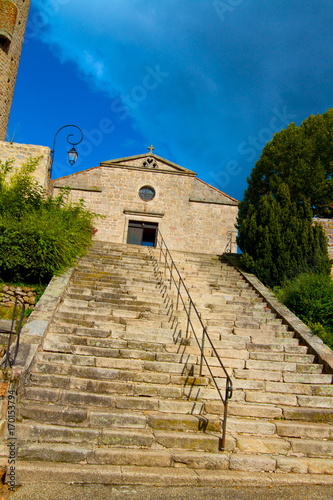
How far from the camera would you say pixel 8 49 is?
1513 centimetres

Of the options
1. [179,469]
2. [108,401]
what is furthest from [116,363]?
[179,469]

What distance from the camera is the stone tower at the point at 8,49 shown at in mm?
14742

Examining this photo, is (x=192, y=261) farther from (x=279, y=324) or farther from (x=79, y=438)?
(x=79, y=438)

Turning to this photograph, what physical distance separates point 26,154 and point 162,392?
32.6 feet

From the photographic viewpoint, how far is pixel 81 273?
916cm

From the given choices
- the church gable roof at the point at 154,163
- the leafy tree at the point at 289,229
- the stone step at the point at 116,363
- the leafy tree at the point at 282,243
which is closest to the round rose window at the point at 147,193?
the church gable roof at the point at 154,163

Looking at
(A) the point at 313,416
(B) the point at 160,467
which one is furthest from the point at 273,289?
(B) the point at 160,467

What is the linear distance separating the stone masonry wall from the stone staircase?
9.58 meters

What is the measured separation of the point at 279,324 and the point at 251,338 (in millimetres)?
1161

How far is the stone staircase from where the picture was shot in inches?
161

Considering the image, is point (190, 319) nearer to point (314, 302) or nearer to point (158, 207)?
point (314, 302)

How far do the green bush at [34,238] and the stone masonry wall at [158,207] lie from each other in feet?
25.1

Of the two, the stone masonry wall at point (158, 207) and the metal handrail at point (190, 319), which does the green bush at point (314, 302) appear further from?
the stone masonry wall at point (158, 207)

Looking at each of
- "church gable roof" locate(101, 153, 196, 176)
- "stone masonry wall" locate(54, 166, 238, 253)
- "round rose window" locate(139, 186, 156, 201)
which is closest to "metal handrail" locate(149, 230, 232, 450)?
"stone masonry wall" locate(54, 166, 238, 253)
